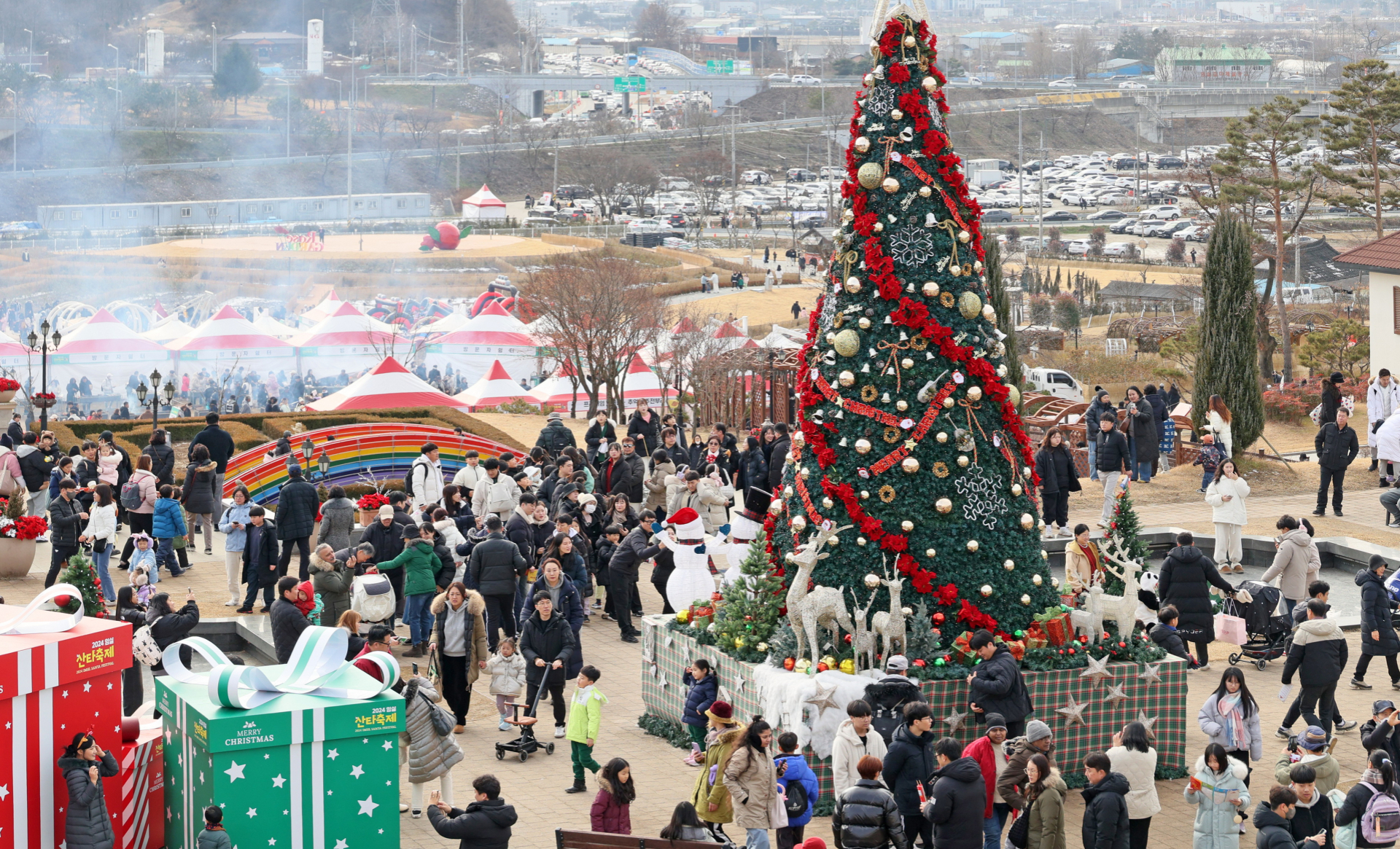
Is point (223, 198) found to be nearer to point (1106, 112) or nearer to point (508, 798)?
point (1106, 112)

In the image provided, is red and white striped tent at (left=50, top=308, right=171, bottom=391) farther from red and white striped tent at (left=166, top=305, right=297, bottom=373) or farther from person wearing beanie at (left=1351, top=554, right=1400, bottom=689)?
person wearing beanie at (left=1351, top=554, right=1400, bottom=689)

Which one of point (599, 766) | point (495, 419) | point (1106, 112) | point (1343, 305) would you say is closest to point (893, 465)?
point (599, 766)

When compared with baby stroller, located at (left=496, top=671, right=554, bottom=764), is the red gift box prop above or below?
above

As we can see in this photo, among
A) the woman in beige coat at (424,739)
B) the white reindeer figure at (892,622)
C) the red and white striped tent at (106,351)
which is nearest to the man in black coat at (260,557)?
the woman in beige coat at (424,739)

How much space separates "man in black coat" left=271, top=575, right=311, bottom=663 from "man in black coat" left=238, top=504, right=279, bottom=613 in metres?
3.36

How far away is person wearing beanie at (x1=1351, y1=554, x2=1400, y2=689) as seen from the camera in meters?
12.7

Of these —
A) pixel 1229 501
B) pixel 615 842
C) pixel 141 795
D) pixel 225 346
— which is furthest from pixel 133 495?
pixel 225 346

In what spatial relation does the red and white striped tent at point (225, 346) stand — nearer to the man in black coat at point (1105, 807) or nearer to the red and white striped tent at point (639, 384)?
the red and white striped tent at point (639, 384)

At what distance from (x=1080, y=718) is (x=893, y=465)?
82.9 inches

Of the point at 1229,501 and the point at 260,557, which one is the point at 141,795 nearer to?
the point at 260,557

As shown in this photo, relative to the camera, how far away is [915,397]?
37.1ft

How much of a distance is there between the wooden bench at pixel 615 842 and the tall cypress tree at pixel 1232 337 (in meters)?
16.7

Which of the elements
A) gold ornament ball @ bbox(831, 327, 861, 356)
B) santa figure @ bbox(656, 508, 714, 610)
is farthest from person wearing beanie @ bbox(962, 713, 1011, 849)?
santa figure @ bbox(656, 508, 714, 610)

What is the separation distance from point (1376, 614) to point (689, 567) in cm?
540
